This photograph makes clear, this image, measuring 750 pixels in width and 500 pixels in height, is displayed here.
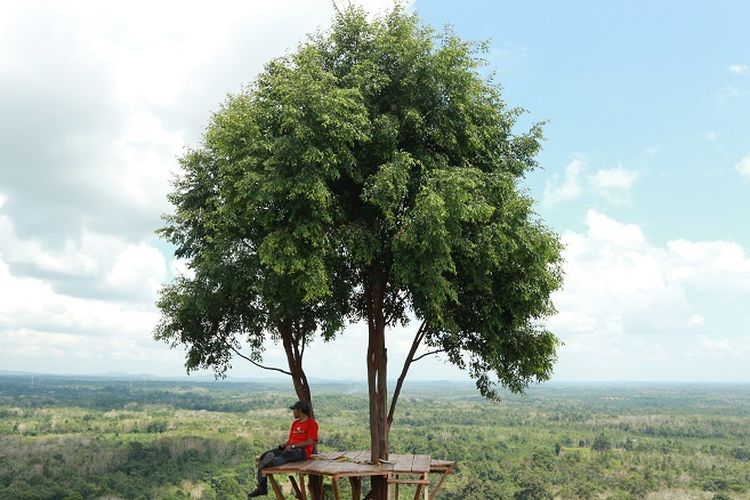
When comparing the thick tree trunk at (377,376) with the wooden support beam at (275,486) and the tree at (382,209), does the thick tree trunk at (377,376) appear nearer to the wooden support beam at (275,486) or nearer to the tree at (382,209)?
the tree at (382,209)

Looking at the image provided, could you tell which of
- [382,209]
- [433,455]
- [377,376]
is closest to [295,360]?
[377,376]

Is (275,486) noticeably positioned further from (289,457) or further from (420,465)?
(420,465)

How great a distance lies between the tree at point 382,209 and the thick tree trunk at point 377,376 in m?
0.03

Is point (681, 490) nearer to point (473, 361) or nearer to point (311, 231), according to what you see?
point (473, 361)

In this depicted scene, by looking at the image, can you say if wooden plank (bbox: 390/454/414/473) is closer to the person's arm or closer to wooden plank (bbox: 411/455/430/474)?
wooden plank (bbox: 411/455/430/474)

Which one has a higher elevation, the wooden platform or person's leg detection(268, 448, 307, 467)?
person's leg detection(268, 448, 307, 467)

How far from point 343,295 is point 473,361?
267cm

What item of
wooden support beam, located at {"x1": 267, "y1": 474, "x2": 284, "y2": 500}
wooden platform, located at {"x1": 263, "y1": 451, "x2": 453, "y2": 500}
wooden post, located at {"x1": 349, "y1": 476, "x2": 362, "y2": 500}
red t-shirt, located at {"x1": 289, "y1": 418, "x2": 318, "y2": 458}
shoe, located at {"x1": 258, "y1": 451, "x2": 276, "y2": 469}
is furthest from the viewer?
wooden post, located at {"x1": 349, "y1": 476, "x2": 362, "y2": 500}

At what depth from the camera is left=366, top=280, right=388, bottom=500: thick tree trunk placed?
10453 millimetres

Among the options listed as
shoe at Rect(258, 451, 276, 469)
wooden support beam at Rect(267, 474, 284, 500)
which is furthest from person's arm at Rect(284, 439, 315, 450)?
wooden support beam at Rect(267, 474, 284, 500)

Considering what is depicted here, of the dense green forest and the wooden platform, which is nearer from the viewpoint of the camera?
the wooden platform

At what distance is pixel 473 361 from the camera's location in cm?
1173

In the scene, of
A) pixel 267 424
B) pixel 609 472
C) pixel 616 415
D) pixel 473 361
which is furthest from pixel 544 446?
pixel 473 361

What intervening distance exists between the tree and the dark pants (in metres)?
1.38
